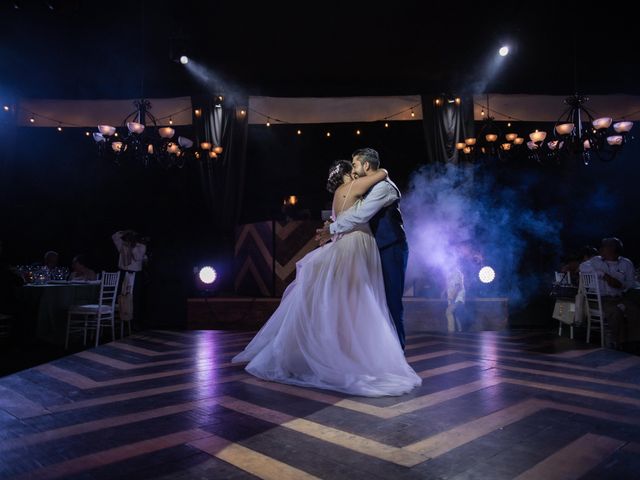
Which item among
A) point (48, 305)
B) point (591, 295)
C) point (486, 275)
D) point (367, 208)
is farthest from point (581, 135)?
point (48, 305)

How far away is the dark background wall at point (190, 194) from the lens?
8500mm

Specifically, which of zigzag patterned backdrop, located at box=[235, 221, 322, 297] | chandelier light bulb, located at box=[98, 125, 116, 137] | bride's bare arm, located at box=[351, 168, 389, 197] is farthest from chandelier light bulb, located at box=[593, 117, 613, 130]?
chandelier light bulb, located at box=[98, 125, 116, 137]

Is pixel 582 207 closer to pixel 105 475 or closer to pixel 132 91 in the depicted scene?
pixel 132 91

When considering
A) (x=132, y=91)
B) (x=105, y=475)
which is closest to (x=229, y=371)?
(x=105, y=475)

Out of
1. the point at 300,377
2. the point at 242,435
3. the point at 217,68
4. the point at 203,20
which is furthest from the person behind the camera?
the point at 217,68

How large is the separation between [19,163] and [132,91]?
10.2 feet

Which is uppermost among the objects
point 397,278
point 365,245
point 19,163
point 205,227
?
point 19,163

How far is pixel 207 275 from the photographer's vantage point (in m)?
6.92

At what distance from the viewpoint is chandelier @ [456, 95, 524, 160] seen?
25.5ft

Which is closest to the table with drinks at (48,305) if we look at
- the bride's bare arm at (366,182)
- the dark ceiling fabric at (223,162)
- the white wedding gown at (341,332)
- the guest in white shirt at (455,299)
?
the dark ceiling fabric at (223,162)

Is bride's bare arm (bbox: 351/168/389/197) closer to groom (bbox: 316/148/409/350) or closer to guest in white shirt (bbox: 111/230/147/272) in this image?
groom (bbox: 316/148/409/350)

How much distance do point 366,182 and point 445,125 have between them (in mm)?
5403

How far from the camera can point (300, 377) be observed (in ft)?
9.77

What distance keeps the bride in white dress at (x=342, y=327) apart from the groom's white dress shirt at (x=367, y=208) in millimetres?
72
